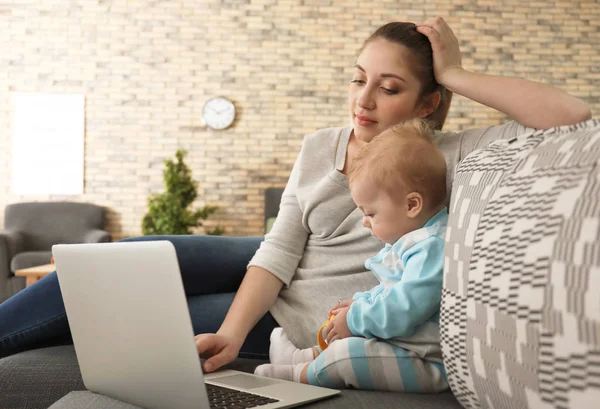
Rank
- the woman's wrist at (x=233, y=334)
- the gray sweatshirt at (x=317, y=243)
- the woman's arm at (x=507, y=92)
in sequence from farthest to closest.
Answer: the gray sweatshirt at (x=317, y=243) → the woman's wrist at (x=233, y=334) → the woman's arm at (x=507, y=92)

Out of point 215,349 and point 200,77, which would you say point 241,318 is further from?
point 200,77

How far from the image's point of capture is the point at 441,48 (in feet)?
4.78

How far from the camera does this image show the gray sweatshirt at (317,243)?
150 centimetres

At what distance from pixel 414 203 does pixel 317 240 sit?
18.6 inches

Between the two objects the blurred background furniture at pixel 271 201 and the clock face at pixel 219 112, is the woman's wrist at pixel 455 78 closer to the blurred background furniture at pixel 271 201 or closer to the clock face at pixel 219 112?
the blurred background furniture at pixel 271 201

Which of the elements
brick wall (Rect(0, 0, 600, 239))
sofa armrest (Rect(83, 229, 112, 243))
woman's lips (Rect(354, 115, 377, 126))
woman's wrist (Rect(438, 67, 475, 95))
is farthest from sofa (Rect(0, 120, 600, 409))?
brick wall (Rect(0, 0, 600, 239))

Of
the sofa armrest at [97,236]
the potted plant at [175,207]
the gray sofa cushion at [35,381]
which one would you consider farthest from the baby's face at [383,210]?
the sofa armrest at [97,236]

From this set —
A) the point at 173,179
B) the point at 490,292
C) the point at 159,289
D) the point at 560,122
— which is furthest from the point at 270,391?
the point at 173,179

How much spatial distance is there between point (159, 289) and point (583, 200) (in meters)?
0.56

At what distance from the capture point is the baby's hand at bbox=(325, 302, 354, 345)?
1187mm

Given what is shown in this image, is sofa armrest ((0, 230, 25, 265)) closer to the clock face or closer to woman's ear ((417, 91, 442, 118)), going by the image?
the clock face

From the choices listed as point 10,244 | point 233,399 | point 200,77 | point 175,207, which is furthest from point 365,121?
point 200,77

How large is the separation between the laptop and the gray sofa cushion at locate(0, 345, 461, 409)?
42 millimetres

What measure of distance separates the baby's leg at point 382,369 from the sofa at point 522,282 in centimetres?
3
